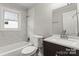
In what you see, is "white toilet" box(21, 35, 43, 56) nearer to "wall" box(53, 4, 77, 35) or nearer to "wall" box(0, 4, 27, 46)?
"wall" box(0, 4, 27, 46)

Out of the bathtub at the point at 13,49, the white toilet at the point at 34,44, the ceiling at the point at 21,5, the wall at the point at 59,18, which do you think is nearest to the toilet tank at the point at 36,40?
the white toilet at the point at 34,44

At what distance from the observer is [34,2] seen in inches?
51.4

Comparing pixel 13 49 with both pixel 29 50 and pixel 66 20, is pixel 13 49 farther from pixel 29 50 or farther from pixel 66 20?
pixel 66 20

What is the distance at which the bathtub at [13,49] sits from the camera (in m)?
1.32

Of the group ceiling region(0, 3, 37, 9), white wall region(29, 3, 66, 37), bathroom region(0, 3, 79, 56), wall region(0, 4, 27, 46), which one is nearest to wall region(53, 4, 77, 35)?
bathroom region(0, 3, 79, 56)

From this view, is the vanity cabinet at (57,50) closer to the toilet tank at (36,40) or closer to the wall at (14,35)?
the toilet tank at (36,40)

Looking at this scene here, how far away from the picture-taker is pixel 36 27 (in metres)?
1.46

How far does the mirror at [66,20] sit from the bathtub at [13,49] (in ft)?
2.41

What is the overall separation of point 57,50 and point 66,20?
63 centimetres

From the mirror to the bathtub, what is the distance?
0.74 meters

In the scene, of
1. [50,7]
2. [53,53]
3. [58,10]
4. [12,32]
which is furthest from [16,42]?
[58,10]

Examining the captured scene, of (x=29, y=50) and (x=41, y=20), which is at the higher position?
(x=41, y=20)

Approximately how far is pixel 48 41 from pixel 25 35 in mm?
512

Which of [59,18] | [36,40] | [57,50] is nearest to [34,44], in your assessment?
[36,40]
